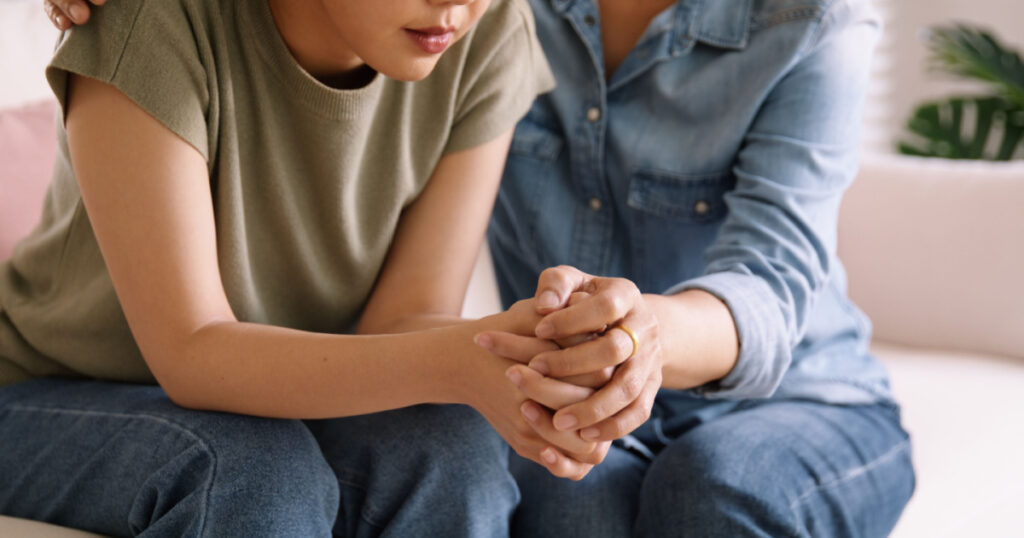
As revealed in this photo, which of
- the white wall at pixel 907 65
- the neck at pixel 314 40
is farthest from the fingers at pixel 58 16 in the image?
the white wall at pixel 907 65

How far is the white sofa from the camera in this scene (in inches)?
49.3

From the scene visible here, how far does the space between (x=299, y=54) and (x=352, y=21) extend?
0.13 m

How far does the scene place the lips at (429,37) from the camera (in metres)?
0.83

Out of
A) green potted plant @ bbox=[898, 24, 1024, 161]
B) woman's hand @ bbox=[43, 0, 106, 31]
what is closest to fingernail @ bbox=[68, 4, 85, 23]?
woman's hand @ bbox=[43, 0, 106, 31]

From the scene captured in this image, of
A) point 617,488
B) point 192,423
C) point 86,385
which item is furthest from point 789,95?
point 86,385

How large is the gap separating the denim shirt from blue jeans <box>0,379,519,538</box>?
30 centimetres

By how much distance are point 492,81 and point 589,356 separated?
0.38 m

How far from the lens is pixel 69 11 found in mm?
802

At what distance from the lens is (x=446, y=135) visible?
1.04m

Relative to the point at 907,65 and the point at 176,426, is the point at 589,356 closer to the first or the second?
the point at 176,426

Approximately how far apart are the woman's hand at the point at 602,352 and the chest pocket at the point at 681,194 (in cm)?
31

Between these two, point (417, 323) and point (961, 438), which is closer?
Result: point (417, 323)

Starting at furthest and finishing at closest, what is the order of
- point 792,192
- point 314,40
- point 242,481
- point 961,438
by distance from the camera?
point 961,438 < point 792,192 < point 314,40 < point 242,481

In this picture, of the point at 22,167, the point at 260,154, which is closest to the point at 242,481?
the point at 260,154
